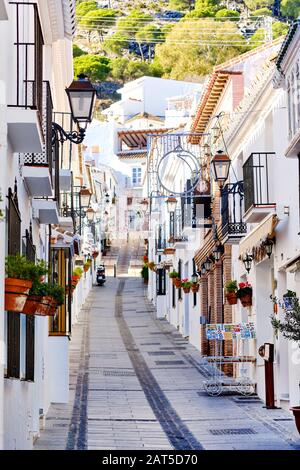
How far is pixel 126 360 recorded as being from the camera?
29891mm

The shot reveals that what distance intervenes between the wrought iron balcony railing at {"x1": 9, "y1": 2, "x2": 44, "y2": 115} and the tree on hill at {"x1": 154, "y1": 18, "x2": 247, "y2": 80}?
88.1 m

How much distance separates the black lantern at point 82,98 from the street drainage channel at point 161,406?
5029mm

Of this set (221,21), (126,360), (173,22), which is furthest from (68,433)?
(173,22)

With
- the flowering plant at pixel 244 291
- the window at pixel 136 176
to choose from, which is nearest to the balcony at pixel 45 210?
the flowering plant at pixel 244 291

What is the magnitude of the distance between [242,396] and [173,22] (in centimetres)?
11626

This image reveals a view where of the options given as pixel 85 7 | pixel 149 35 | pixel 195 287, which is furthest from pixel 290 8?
pixel 195 287

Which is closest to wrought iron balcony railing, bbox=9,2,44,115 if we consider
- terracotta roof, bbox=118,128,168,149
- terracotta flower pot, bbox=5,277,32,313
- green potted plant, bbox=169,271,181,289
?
terracotta flower pot, bbox=5,277,32,313

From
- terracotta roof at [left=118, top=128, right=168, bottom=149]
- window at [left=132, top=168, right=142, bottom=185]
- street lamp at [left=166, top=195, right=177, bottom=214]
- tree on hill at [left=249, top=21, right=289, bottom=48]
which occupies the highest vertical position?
tree on hill at [left=249, top=21, right=289, bottom=48]

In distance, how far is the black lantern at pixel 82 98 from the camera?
14219 mm

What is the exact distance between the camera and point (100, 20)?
14300 centimetres

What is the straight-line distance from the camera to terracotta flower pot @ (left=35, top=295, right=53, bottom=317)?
11.2 metres

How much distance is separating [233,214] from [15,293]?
14722 mm

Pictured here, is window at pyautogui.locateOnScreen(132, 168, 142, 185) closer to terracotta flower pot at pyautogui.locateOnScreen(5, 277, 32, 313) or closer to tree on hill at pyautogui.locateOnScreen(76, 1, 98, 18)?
tree on hill at pyautogui.locateOnScreen(76, 1, 98, 18)
